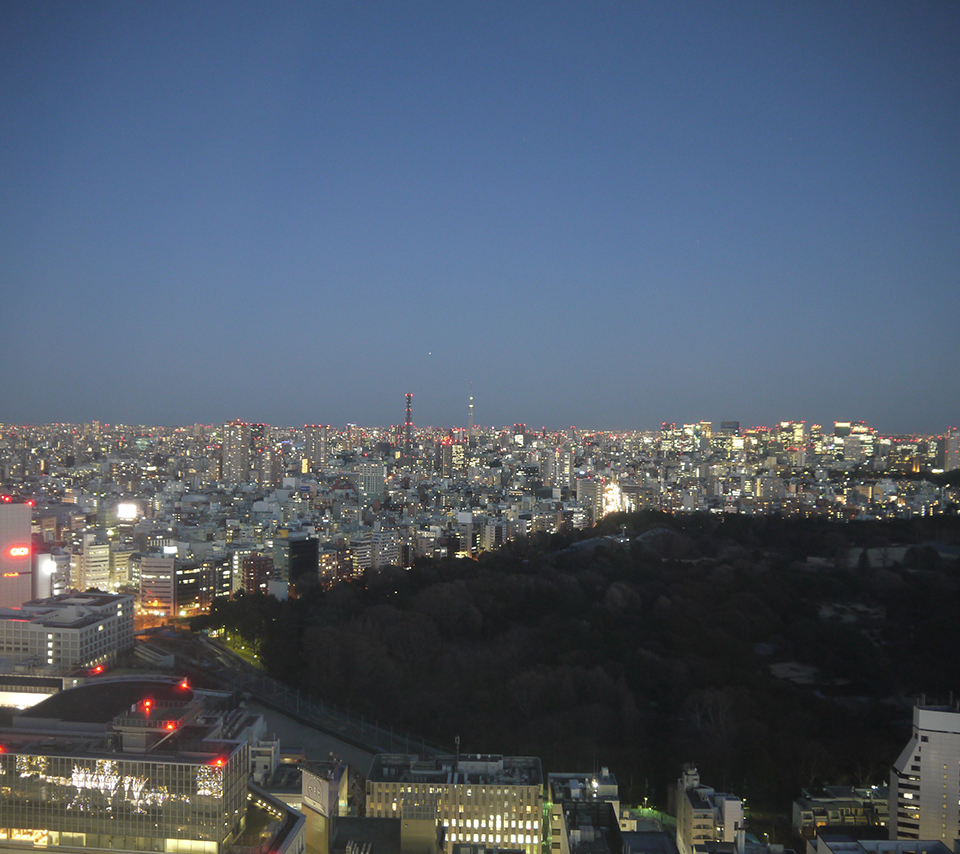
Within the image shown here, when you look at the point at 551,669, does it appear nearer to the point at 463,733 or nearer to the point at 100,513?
the point at 463,733

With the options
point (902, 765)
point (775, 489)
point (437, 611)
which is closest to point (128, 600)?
point (437, 611)

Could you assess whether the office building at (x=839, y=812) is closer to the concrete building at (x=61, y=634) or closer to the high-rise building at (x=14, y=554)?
the concrete building at (x=61, y=634)

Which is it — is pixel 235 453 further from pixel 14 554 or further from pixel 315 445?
pixel 14 554

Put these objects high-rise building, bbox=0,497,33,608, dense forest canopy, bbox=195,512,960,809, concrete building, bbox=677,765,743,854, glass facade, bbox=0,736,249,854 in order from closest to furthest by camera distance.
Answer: glass facade, bbox=0,736,249,854, concrete building, bbox=677,765,743,854, dense forest canopy, bbox=195,512,960,809, high-rise building, bbox=0,497,33,608

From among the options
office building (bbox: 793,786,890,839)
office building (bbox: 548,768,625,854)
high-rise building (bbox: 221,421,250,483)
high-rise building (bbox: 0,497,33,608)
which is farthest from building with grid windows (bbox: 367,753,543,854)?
high-rise building (bbox: 221,421,250,483)

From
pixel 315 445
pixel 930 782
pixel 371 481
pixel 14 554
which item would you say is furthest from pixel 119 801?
pixel 315 445

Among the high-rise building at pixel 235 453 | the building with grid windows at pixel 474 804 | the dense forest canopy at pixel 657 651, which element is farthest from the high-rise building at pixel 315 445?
the building with grid windows at pixel 474 804

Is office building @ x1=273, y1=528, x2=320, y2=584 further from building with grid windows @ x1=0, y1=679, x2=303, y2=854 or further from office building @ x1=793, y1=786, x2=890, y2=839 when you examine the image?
office building @ x1=793, y1=786, x2=890, y2=839
